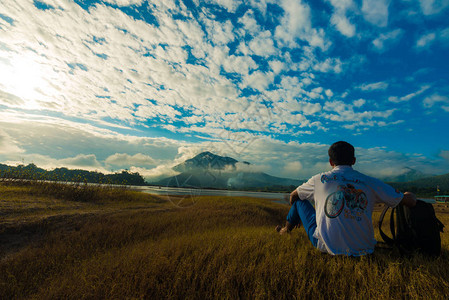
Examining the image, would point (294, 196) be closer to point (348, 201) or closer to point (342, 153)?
point (348, 201)

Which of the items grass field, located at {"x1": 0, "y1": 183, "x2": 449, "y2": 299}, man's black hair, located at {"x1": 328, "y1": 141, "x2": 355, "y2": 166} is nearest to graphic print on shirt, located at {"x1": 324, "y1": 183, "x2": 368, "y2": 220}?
man's black hair, located at {"x1": 328, "y1": 141, "x2": 355, "y2": 166}

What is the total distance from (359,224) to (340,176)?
714 mm

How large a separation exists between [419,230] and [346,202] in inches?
61.8

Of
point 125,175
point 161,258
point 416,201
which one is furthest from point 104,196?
point 125,175

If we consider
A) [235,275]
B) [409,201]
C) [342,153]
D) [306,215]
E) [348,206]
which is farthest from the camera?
[306,215]

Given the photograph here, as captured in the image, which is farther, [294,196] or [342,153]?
[294,196]

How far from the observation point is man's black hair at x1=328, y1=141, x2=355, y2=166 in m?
3.03

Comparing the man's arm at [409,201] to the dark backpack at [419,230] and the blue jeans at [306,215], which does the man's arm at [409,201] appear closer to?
the dark backpack at [419,230]

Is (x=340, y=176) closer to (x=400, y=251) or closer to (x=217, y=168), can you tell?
(x=400, y=251)

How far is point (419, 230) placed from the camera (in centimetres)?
308

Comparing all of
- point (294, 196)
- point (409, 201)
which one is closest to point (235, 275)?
point (294, 196)

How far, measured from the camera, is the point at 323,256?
301 centimetres

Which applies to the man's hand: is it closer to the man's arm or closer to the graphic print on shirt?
the graphic print on shirt

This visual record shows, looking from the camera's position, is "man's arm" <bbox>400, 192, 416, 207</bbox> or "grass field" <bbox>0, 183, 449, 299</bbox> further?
"man's arm" <bbox>400, 192, 416, 207</bbox>
